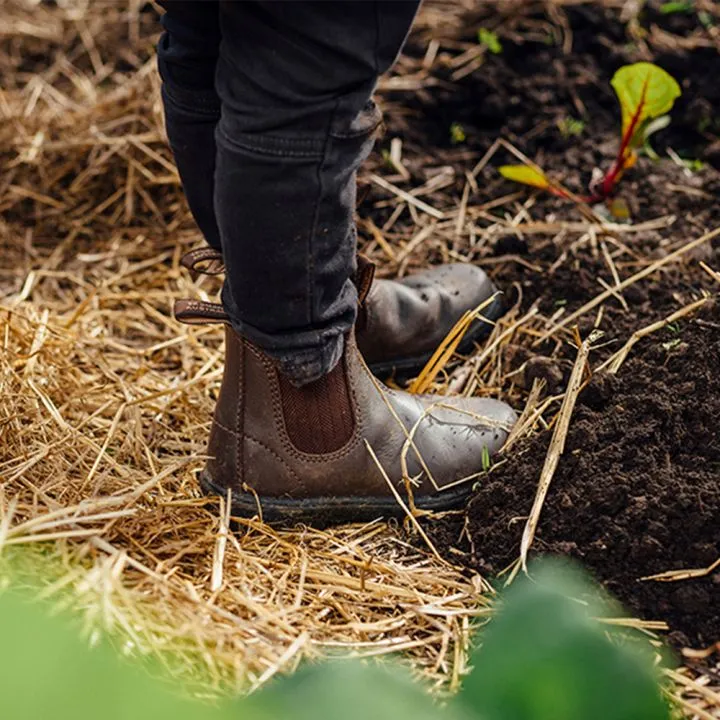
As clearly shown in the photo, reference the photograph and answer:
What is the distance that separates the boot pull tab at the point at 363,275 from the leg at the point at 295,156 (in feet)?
0.68

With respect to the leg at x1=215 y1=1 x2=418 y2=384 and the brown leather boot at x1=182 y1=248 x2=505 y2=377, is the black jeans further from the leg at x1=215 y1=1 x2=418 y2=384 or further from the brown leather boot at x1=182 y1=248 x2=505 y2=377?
the brown leather boot at x1=182 y1=248 x2=505 y2=377

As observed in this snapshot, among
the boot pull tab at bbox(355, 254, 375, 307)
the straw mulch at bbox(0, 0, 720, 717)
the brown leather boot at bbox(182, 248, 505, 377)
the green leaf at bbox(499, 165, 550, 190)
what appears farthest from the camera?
the green leaf at bbox(499, 165, 550, 190)

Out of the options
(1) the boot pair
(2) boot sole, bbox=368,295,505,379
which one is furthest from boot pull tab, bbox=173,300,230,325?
(2) boot sole, bbox=368,295,505,379

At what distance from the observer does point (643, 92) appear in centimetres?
229

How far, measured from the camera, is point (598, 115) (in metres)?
2.80

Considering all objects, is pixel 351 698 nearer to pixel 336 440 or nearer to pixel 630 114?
pixel 336 440

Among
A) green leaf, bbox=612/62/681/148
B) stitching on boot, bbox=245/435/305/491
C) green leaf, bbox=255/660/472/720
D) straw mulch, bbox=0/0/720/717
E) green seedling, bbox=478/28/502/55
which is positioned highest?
green leaf, bbox=255/660/472/720

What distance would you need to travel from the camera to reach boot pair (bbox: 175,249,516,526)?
164cm

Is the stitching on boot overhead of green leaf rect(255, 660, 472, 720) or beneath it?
beneath

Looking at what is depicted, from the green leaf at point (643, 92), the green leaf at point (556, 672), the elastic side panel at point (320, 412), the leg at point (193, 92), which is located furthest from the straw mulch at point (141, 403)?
the green leaf at point (556, 672)

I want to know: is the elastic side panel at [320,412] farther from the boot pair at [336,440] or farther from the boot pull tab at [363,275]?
the boot pull tab at [363,275]

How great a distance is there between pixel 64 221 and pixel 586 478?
1617mm

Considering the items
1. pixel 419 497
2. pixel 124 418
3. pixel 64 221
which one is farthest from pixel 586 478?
pixel 64 221

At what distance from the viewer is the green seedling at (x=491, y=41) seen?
2926mm
